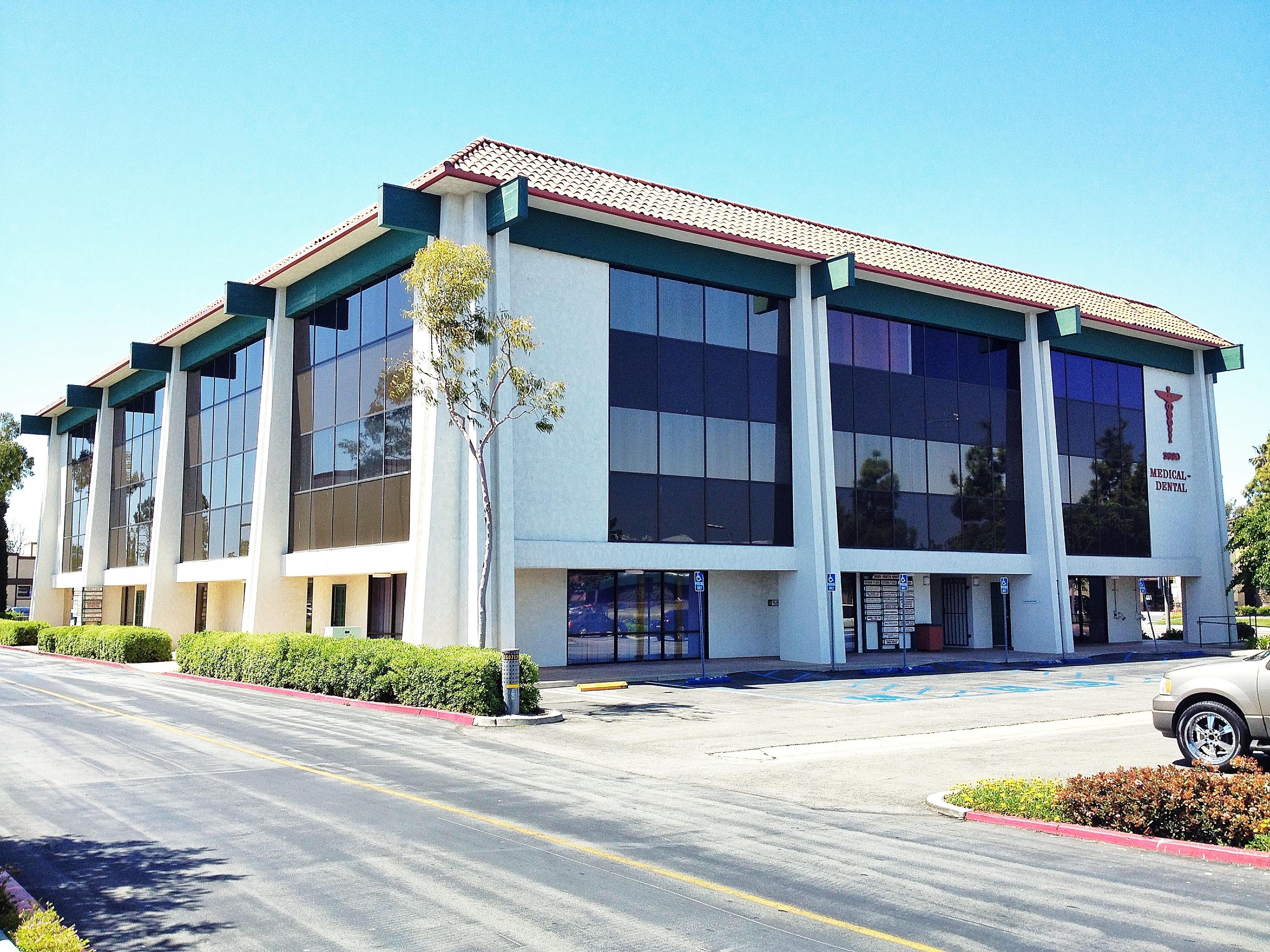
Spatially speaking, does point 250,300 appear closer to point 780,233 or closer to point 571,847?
point 780,233

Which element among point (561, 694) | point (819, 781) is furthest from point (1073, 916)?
point (561, 694)

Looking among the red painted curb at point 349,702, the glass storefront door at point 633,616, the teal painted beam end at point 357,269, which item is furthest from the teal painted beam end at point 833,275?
the red painted curb at point 349,702

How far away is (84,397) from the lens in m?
50.6

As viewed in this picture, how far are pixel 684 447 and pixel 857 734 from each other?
13.8 m

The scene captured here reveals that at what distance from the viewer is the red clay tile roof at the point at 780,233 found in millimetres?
27609

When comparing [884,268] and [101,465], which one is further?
[101,465]

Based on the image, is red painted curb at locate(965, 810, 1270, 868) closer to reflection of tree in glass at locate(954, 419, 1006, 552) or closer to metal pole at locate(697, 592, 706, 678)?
metal pole at locate(697, 592, 706, 678)

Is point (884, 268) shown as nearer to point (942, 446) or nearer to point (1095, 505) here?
point (942, 446)

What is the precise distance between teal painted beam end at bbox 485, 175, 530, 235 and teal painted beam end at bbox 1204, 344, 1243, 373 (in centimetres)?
3195

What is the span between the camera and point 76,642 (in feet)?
135

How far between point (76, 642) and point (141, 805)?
1357 inches

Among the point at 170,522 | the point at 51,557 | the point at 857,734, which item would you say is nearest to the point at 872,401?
the point at 857,734

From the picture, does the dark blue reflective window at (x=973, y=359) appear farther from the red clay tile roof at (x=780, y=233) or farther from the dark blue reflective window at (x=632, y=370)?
the dark blue reflective window at (x=632, y=370)

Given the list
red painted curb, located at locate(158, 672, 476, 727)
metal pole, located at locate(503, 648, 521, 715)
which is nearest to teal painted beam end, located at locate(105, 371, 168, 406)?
red painted curb, located at locate(158, 672, 476, 727)
